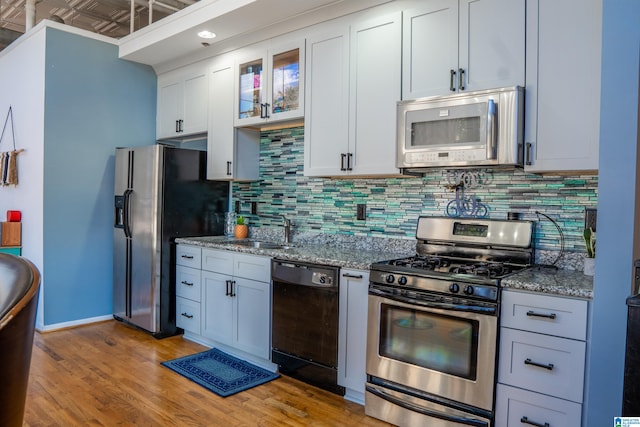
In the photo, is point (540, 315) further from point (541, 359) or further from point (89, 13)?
point (89, 13)

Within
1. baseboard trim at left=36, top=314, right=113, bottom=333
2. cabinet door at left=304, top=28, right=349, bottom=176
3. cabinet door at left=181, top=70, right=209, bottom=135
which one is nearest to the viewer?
cabinet door at left=304, top=28, right=349, bottom=176

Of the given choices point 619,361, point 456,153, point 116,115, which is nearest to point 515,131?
point 456,153

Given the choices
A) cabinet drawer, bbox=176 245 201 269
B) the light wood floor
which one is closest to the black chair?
the light wood floor

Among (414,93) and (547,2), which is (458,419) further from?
(547,2)

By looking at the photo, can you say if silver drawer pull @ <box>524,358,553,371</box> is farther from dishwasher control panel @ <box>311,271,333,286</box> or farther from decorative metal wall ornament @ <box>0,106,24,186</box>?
decorative metal wall ornament @ <box>0,106,24,186</box>

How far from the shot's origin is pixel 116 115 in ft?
14.8

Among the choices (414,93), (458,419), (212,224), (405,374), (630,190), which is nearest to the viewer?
(630,190)

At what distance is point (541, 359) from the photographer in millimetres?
2039

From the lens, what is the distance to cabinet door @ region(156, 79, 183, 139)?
177 inches

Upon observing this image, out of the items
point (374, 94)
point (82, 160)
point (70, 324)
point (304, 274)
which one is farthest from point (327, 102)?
point (70, 324)

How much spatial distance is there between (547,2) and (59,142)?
398 centimetres

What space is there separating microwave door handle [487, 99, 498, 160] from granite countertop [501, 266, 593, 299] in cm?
65

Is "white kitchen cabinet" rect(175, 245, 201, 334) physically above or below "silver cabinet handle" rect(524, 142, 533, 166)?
below

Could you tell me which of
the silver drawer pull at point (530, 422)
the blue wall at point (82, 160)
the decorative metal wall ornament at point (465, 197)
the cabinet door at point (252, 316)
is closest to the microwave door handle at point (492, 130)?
the decorative metal wall ornament at point (465, 197)
